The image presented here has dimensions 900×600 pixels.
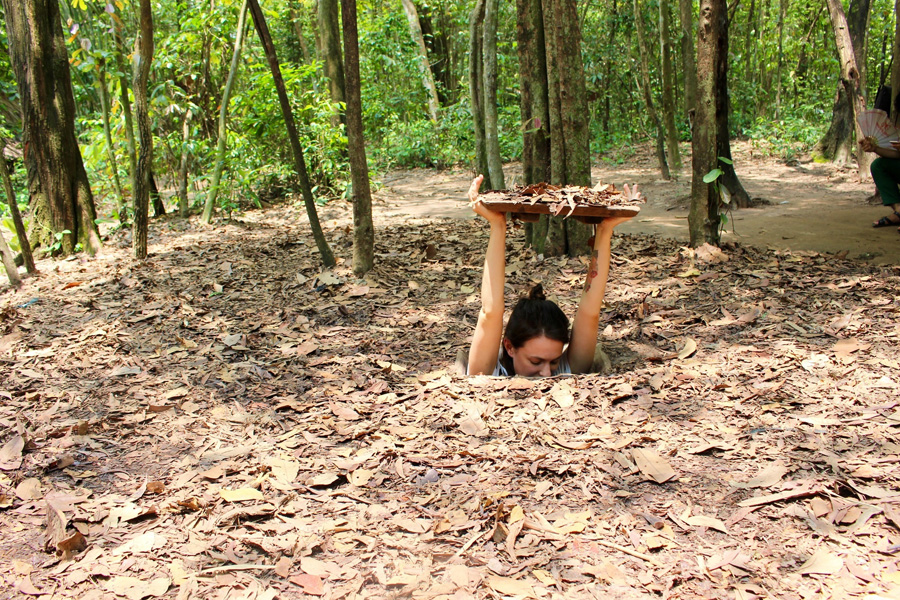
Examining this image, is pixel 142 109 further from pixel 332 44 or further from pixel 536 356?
pixel 332 44

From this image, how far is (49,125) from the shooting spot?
741cm

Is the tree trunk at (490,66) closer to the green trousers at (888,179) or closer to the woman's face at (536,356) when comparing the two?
the woman's face at (536,356)

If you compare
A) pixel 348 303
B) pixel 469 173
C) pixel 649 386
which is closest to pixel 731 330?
pixel 649 386

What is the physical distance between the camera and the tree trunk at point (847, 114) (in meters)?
10.2

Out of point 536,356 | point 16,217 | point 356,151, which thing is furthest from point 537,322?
point 16,217

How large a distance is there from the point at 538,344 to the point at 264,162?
749 cm

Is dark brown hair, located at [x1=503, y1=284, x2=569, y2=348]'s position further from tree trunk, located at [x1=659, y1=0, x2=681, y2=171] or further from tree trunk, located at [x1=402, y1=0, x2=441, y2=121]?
tree trunk, located at [x1=402, y1=0, x2=441, y2=121]

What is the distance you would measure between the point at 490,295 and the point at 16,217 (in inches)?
209

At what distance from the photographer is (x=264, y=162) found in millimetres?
10094

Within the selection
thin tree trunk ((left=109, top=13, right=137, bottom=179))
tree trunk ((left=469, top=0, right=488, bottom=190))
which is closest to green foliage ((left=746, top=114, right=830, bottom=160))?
tree trunk ((left=469, top=0, right=488, bottom=190))

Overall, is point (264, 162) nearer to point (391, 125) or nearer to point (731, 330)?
point (391, 125)

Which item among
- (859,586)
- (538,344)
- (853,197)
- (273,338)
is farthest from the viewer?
(853,197)

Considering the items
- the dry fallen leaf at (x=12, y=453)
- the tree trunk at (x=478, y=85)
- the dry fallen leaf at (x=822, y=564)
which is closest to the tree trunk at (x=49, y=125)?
the tree trunk at (x=478, y=85)

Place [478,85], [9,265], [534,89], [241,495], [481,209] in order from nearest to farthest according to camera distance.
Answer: [241,495] → [481,209] → [534,89] → [9,265] → [478,85]
